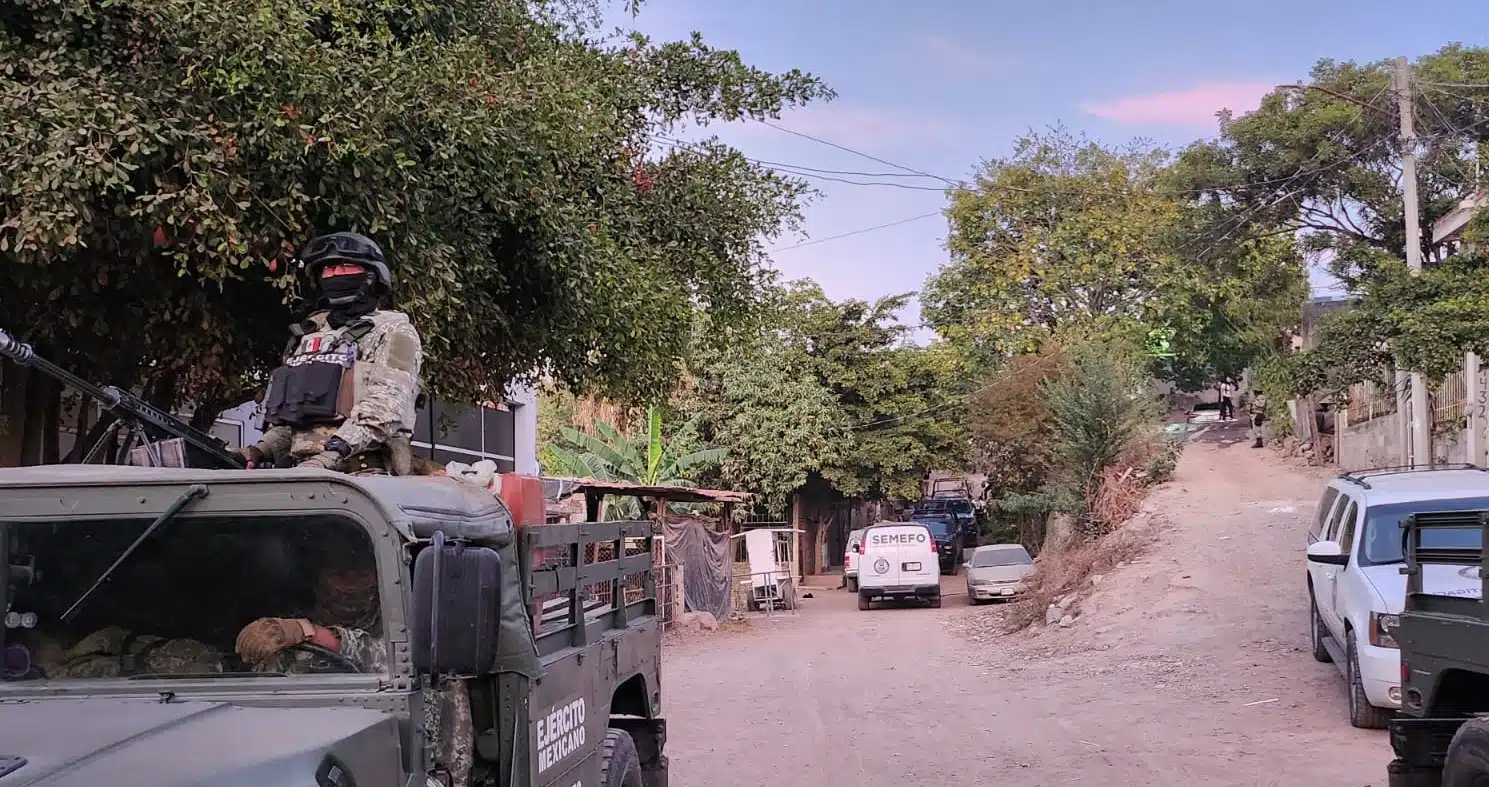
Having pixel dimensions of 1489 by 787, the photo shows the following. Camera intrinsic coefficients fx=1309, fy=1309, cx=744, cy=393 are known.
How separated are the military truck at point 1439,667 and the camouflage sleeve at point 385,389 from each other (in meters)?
4.11

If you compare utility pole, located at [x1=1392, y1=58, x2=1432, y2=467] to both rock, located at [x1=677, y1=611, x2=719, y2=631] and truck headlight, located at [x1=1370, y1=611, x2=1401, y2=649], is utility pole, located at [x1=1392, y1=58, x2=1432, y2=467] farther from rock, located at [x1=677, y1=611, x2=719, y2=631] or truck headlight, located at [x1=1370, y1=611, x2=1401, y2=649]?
rock, located at [x1=677, y1=611, x2=719, y2=631]

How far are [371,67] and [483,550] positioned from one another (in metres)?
5.42

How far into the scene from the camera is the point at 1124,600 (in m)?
19.0

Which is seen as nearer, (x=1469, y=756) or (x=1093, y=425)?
(x=1469, y=756)

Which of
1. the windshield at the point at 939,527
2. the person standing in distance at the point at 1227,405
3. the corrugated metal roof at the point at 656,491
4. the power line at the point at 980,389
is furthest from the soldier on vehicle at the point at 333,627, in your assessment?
the person standing in distance at the point at 1227,405

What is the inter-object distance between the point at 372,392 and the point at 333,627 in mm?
1307

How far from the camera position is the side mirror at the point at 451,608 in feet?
10.9

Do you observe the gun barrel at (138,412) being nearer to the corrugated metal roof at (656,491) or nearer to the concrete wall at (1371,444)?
the corrugated metal roof at (656,491)

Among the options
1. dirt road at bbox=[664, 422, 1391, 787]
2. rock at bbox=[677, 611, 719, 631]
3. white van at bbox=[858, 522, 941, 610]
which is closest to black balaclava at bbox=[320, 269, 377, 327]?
dirt road at bbox=[664, 422, 1391, 787]

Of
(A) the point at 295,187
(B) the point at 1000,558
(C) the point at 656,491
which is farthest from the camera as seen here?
(B) the point at 1000,558

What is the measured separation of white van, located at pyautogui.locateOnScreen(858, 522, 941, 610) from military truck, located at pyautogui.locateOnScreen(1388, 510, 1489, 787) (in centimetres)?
2123

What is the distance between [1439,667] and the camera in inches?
216

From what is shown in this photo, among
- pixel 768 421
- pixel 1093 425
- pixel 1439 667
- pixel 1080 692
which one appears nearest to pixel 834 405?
pixel 768 421

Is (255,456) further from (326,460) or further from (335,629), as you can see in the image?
(335,629)
